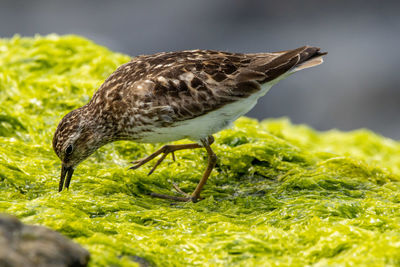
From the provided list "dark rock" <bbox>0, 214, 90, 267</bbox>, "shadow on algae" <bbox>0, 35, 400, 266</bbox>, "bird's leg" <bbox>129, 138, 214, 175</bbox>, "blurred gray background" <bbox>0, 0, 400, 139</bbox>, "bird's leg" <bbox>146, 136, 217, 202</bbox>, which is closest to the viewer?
"dark rock" <bbox>0, 214, 90, 267</bbox>

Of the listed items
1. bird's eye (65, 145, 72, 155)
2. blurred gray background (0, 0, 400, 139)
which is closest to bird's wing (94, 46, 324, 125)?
bird's eye (65, 145, 72, 155)

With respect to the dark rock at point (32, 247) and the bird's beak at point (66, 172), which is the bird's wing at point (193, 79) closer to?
the bird's beak at point (66, 172)

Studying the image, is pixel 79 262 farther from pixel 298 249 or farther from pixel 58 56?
pixel 58 56

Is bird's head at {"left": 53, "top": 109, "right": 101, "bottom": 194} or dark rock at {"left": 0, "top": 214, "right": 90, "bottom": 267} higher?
bird's head at {"left": 53, "top": 109, "right": 101, "bottom": 194}

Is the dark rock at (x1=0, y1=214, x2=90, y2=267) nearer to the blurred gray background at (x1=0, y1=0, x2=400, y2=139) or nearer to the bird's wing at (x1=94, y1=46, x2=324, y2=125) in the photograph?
the bird's wing at (x1=94, y1=46, x2=324, y2=125)

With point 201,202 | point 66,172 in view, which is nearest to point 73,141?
point 66,172

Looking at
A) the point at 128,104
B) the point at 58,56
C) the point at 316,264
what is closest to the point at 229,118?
the point at 128,104
